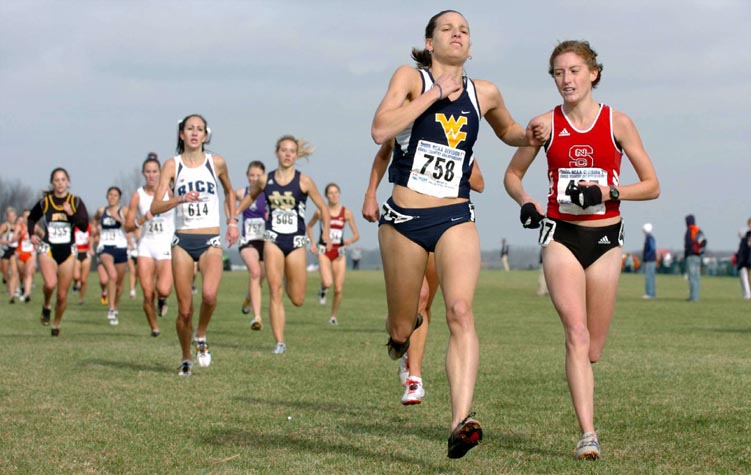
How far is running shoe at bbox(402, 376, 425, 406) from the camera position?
7668mm

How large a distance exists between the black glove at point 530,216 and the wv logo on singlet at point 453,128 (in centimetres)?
60

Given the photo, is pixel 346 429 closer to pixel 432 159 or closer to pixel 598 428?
pixel 598 428

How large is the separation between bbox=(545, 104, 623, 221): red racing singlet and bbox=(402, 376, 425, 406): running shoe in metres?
1.65

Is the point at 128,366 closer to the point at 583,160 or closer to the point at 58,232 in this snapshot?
the point at 58,232

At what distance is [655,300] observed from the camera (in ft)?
105

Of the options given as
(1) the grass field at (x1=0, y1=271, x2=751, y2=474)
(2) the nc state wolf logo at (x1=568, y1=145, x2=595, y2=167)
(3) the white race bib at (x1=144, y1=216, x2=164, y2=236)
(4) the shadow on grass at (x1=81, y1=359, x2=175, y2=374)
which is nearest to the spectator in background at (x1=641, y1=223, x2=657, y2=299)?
(1) the grass field at (x1=0, y1=271, x2=751, y2=474)

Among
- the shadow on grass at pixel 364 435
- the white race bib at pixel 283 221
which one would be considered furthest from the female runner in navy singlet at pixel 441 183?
the white race bib at pixel 283 221

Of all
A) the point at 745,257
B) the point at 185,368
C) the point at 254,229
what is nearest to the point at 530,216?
the point at 185,368

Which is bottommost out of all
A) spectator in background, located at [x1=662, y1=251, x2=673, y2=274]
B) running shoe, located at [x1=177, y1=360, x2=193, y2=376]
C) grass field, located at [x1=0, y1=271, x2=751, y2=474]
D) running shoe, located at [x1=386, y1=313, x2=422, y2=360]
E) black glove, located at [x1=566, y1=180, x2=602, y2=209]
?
spectator in background, located at [x1=662, y1=251, x2=673, y2=274]

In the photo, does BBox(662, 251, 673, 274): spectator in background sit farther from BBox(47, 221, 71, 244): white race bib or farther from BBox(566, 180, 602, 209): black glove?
BBox(566, 180, 602, 209): black glove

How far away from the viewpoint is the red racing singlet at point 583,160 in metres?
6.86

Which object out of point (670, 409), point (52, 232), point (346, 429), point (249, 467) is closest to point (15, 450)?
point (249, 467)

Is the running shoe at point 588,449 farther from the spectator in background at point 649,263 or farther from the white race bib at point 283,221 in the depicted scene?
the spectator in background at point 649,263

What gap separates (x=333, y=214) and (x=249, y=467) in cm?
1698
